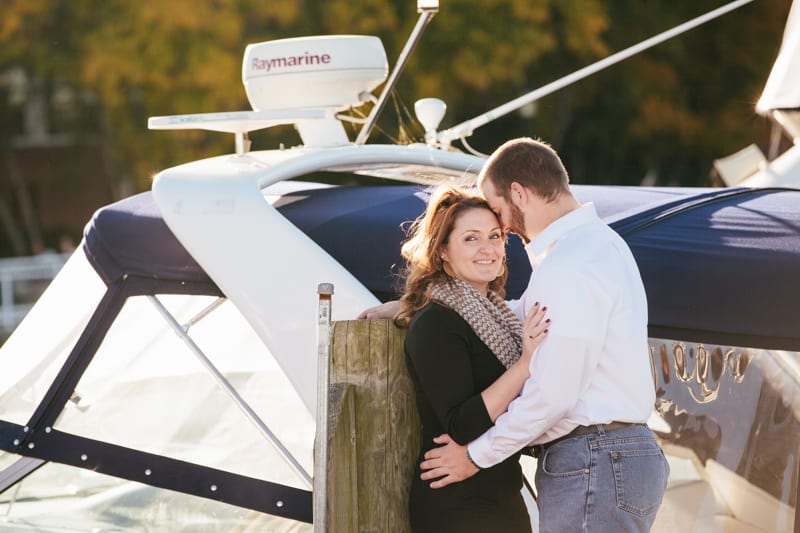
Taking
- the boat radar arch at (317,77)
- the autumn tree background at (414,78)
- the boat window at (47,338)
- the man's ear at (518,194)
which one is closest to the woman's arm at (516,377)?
the man's ear at (518,194)

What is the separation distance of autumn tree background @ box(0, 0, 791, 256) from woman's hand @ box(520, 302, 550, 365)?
11783mm

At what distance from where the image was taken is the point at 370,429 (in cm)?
341

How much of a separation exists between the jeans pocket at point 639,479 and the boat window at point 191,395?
1.52m

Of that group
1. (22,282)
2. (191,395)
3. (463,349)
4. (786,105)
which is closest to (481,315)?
(463,349)

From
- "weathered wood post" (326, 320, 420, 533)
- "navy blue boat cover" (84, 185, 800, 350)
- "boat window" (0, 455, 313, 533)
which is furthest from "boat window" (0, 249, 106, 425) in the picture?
"weathered wood post" (326, 320, 420, 533)

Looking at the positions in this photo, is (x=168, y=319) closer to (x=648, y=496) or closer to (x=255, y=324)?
(x=255, y=324)

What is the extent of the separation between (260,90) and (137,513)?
2011 millimetres

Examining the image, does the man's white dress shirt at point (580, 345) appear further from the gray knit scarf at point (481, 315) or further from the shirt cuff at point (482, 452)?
the gray knit scarf at point (481, 315)

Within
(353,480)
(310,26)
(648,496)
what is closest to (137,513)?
(353,480)

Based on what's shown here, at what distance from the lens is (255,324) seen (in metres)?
4.29

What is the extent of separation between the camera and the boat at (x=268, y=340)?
3.78 meters

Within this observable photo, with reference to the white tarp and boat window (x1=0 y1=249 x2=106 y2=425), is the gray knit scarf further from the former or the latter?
the white tarp

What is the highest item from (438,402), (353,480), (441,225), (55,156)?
(441,225)

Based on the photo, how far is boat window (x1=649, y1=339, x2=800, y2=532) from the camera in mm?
3717
